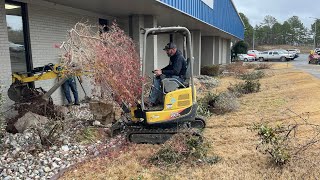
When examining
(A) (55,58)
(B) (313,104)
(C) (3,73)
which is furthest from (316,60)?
(C) (3,73)

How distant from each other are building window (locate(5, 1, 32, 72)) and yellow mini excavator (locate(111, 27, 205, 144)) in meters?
3.79

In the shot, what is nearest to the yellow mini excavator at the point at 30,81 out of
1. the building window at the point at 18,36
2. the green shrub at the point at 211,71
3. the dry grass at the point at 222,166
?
the building window at the point at 18,36

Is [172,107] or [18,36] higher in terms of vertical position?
→ [18,36]

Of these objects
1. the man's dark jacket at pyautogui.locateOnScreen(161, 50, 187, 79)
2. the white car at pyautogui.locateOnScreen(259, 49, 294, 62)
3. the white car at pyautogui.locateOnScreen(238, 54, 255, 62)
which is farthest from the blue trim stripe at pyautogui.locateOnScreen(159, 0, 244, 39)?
the white car at pyautogui.locateOnScreen(259, 49, 294, 62)

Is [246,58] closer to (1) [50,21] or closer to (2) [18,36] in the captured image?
(1) [50,21]

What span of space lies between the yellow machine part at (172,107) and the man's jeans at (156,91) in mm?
267

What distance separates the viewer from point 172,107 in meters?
5.91

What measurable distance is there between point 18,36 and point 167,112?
Answer: 4855 millimetres

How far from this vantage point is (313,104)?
378 inches

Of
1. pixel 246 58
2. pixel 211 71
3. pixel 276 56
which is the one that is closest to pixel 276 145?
pixel 211 71

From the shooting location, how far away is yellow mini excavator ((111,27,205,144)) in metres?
5.88

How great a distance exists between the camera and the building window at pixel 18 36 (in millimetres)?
8023

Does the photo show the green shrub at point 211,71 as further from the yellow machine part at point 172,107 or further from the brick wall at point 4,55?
the yellow machine part at point 172,107

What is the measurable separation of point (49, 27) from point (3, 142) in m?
4.53
